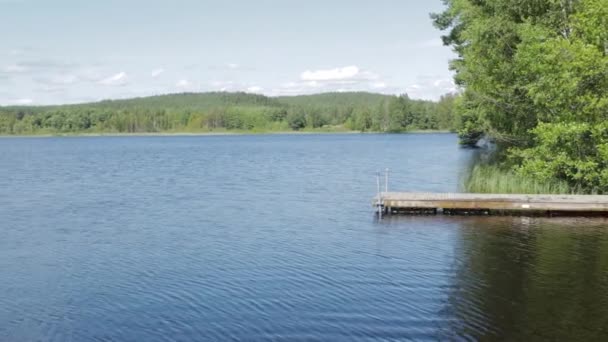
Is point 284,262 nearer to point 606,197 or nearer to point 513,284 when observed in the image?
point 513,284

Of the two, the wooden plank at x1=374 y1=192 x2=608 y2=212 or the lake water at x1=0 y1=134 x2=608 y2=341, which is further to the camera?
the wooden plank at x1=374 y1=192 x2=608 y2=212

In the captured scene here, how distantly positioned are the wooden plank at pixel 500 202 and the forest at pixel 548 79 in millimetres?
1239

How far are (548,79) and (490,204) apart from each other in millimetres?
6277

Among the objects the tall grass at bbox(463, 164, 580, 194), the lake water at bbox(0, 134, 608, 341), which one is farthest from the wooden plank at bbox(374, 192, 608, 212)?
the tall grass at bbox(463, 164, 580, 194)

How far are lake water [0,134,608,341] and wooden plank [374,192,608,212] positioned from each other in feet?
3.66

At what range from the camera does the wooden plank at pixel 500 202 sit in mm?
26156

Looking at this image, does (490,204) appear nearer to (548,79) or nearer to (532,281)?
(548,79)

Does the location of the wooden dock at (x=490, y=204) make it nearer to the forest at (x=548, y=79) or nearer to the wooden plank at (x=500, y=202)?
the wooden plank at (x=500, y=202)

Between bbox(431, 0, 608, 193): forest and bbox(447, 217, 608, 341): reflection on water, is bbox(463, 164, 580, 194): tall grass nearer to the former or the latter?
bbox(431, 0, 608, 193): forest

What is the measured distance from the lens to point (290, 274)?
58.2 ft

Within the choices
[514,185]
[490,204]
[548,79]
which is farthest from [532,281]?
[514,185]

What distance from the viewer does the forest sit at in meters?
25.6

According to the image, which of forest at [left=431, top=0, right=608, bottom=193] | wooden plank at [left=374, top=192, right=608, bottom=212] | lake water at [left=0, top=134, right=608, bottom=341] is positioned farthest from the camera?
wooden plank at [left=374, top=192, right=608, bottom=212]

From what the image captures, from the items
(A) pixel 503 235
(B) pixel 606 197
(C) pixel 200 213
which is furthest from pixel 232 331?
(B) pixel 606 197
